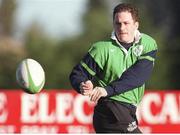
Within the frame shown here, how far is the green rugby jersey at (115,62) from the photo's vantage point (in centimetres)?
790

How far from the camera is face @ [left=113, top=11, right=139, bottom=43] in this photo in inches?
306

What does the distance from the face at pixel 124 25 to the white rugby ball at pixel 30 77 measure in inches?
38.3

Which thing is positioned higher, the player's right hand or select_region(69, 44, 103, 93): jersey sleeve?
select_region(69, 44, 103, 93): jersey sleeve

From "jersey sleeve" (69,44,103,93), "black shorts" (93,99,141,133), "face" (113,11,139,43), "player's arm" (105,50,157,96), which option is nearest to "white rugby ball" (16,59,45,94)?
"jersey sleeve" (69,44,103,93)

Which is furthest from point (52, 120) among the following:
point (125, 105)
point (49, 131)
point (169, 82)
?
point (169, 82)

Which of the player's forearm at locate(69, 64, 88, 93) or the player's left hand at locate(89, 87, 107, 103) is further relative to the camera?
the player's forearm at locate(69, 64, 88, 93)

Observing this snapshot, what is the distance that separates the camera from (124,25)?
306 inches

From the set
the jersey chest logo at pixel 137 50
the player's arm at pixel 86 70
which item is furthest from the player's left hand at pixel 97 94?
the jersey chest logo at pixel 137 50

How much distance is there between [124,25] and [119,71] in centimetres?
45

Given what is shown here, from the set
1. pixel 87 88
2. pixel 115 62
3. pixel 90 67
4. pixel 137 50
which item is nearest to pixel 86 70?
pixel 90 67

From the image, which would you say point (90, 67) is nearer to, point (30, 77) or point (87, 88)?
point (87, 88)

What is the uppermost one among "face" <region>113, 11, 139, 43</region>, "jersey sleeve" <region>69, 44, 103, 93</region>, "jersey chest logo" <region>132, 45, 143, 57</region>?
"face" <region>113, 11, 139, 43</region>

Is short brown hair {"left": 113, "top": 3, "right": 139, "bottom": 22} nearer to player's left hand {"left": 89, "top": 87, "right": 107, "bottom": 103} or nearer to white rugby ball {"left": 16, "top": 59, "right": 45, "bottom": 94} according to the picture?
player's left hand {"left": 89, "top": 87, "right": 107, "bottom": 103}

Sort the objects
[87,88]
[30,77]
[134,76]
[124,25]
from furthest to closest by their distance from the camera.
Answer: [30,77], [134,76], [124,25], [87,88]
